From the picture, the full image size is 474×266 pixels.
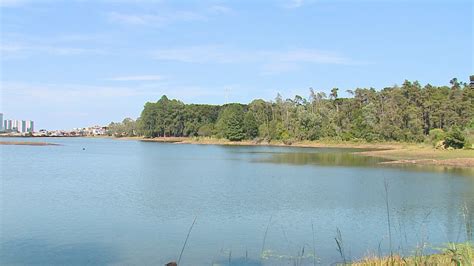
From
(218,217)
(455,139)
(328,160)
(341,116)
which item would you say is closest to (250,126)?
(341,116)

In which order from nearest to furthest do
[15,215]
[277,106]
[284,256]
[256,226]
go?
[284,256]
[256,226]
[15,215]
[277,106]

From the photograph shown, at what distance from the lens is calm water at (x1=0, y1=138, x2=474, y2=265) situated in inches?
512

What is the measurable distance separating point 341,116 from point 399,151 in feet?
99.4

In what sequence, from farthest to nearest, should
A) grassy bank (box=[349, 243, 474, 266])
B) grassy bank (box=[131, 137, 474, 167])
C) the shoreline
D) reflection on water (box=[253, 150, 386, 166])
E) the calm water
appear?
reflection on water (box=[253, 150, 386, 166]) → grassy bank (box=[131, 137, 474, 167]) → the shoreline → the calm water → grassy bank (box=[349, 243, 474, 266])

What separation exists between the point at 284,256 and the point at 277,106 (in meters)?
98.0

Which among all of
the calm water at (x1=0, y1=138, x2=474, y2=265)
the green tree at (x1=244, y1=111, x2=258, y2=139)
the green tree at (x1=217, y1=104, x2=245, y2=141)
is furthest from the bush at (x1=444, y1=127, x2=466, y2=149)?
the green tree at (x1=217, y1=104, x2=245, y2=141)

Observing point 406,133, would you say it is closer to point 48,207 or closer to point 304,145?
point 304,145

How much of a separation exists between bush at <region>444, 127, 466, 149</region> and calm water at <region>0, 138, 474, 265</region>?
23153 mm

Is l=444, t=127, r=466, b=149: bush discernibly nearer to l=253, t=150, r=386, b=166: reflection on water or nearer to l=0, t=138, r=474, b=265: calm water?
l=253, t=150, r=386, b=166: reflection on water

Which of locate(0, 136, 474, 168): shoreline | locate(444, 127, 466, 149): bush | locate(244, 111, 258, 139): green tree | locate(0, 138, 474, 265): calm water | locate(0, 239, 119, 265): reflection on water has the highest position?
locate(244, 111, 258, 139): green tree

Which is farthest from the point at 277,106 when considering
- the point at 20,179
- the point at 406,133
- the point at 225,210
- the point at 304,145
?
the point at 225,210

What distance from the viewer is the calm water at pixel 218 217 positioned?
13.0m

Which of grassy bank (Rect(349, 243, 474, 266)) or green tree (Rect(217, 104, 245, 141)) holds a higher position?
green tree (Rect(217, 104, 245, 141))

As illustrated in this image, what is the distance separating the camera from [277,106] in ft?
360
